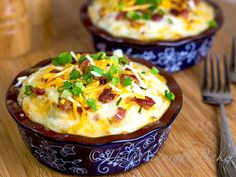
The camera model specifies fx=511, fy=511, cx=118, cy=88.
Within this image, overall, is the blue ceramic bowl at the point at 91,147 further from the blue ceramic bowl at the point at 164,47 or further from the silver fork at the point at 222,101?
the blue ceramic bowl at the point at 164,47

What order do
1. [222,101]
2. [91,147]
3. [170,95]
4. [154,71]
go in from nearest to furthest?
[91,147] → [170,95] → [154,71] → [222,101]

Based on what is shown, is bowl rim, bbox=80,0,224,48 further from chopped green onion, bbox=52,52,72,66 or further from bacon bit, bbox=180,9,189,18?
chopped green onion, bbox=52,52,72,66

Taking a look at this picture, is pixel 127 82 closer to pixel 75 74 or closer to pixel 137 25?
pixel 75 74

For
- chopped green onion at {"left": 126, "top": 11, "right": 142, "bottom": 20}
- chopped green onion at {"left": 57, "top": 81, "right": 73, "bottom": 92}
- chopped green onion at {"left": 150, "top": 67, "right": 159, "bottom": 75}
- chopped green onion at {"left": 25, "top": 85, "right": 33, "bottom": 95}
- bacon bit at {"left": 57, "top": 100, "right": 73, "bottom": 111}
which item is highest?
chopped green onion at {"left": 57, "top": 81, "right": 73, "bottom": 92}

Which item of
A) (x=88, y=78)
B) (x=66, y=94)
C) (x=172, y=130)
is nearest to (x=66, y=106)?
(x=66, y=94)

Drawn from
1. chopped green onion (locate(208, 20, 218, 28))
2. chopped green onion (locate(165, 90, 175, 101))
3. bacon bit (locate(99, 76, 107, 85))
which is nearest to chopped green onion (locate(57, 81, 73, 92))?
bacon bit (locate(99, 76, 107, 85))
